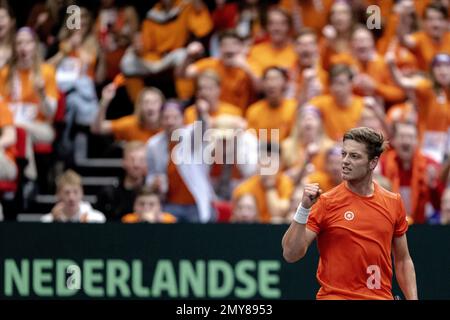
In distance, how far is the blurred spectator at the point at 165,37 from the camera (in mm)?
12852

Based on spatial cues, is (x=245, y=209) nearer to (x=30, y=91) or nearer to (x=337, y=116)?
(x=337, y=116)

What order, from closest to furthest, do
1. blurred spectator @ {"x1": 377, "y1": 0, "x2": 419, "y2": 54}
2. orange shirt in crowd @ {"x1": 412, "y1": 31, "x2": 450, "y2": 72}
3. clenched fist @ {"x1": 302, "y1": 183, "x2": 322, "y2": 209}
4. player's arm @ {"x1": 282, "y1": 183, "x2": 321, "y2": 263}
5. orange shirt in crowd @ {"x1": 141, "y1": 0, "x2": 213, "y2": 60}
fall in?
clenched fist @ {"x1": 302, "y1": 183, "x2": 322, "y2": 209} → player's arm @ {"x1": 282, "y1": 183, "x2": 321, "y2": 263} → orange shirt in crowd @ {"x1": 412, "y1": 31, "x2": 450, "y2": 72} → blurred spectator @ {"x1": 377, "y1": 0, "x2": 419, "y2": 54} → orange shirt in crowd @ {"x1": 141, "y1": 0, "x2": 213, "y2": 60}

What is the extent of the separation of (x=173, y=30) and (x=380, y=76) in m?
2.14

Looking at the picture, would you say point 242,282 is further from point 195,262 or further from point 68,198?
point 68,198

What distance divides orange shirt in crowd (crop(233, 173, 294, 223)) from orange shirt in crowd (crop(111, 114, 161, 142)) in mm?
1165

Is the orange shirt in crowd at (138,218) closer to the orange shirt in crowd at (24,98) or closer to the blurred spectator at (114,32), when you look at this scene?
the orange shirt in crowd at (24,98)

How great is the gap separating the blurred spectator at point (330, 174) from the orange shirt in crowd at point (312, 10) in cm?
241

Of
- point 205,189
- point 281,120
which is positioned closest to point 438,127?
point 281,120

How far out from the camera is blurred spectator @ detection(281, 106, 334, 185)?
1127cm

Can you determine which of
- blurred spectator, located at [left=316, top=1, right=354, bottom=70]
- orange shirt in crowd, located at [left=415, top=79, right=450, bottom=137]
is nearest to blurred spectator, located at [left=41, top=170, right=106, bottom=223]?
blurred spectator, located at [left=316, top=1, right=354, bottom=70]

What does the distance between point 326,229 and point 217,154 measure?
4.21m

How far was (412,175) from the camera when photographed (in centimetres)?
1125

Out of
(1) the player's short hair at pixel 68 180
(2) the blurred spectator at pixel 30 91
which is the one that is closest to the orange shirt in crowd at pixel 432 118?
(1) the player's short hair at pixel 68 180

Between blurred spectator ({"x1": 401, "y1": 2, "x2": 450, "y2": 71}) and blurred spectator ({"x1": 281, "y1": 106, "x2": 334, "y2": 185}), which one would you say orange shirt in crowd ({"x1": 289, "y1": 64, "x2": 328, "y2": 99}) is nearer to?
blurred spectator ({"x1": 281, "y1": 106, "x2": 334, "y2": 185})
